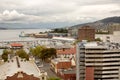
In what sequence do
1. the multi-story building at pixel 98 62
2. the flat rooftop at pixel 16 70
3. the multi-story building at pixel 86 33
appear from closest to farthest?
1. the flat rooftop at pixel 16 70
2. the multi-story building at pixel 98 62
3. the multi-story building at pixel 86 33

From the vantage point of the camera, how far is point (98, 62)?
197 feet

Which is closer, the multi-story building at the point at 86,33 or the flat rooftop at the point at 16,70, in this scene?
the flat rooftop at the point at 16,70

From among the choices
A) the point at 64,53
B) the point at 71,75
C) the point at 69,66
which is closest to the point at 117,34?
the point at 64,53

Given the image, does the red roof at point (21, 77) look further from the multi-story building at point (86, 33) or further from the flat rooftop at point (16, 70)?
the multi-story building at point (86, 33)

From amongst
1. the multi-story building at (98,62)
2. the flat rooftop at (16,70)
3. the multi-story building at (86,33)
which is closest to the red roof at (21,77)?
the flat rooftop at (16,70)

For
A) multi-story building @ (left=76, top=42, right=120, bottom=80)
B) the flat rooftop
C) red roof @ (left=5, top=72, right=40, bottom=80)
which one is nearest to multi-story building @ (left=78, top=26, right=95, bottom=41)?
the flat rooftop

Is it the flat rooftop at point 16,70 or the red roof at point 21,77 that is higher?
the red roof at point 21,77

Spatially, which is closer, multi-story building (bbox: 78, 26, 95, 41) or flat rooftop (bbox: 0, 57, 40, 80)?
flat rooftop (bbox: 0, 57, 40, 80)

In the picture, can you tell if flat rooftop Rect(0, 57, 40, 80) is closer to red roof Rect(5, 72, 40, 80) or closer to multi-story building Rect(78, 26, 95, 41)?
red roof Rect(5, 72, 40, 80)

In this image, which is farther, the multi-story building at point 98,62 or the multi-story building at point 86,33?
the multi-story building at point 86,33

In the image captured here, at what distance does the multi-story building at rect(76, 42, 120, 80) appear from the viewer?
60000mm

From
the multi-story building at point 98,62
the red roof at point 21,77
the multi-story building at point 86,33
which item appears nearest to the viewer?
the red roof at point 21,77

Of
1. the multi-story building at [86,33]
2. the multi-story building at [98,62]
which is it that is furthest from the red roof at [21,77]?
the multi-story building at [86,33]

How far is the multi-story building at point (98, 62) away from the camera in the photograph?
6000 centimetres
